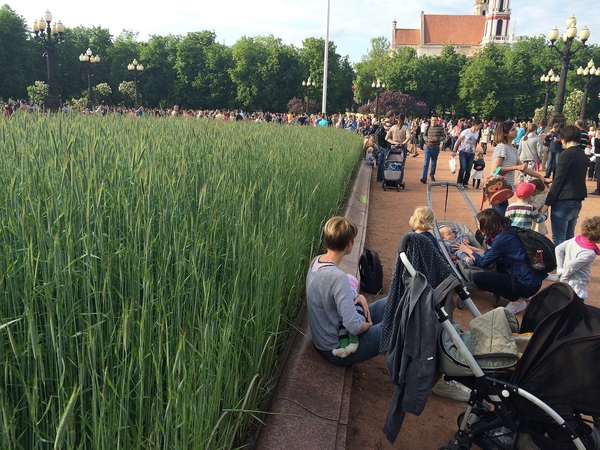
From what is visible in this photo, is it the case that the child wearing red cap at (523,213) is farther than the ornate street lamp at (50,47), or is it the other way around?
the ornate street lamp at (50,47)

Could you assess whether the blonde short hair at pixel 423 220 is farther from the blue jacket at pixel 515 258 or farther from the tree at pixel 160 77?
the tree at pixel 160 77

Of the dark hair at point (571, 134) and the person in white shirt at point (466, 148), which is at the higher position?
the dark hair at point (571, 134)

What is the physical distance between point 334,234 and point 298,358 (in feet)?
2.55

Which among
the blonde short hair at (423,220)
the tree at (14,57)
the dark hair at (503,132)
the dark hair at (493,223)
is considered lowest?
the dark hair at (493,223)

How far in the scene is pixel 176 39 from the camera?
62.2m

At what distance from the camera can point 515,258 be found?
4.20 metres

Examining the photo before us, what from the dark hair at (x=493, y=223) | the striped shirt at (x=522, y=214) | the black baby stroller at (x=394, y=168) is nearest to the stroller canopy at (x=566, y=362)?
the dark hair at (x=493, y=223)

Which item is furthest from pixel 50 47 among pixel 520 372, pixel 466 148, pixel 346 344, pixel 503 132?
pixel 520 372

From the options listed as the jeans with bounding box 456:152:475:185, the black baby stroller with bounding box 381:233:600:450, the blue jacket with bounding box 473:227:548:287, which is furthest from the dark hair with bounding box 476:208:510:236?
the jeans with bounding box 456:152:475:185

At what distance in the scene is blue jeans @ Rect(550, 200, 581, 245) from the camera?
557 cm

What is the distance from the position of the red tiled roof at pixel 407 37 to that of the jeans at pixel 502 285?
111771 mm

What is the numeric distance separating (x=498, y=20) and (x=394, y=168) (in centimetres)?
10537

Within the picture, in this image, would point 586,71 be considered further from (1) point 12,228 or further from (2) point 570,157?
(1) point 12,228

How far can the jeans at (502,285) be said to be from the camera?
4.24 metres
